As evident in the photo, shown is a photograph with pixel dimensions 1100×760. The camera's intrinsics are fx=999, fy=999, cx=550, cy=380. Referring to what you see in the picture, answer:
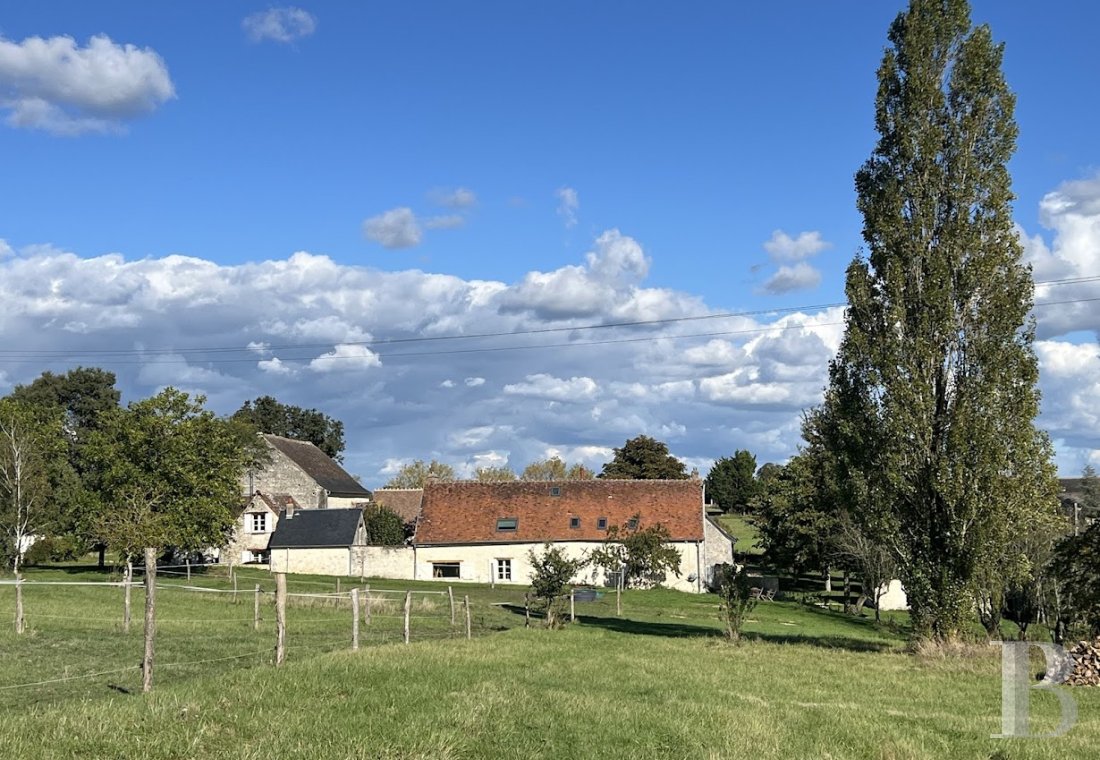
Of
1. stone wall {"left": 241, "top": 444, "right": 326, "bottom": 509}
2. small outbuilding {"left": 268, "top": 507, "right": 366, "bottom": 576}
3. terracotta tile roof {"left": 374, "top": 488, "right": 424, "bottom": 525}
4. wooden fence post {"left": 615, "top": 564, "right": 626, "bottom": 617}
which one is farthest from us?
terracotta tile roof {"left": 374, "top": 488, "right": 424, "bottom": 525}

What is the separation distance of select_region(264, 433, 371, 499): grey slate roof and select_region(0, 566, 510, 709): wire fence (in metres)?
35.0

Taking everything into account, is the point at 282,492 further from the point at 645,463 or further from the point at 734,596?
the point at 734,596

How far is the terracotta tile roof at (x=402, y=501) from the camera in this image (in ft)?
289

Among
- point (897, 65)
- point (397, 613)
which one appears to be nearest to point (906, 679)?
point (897, 65)

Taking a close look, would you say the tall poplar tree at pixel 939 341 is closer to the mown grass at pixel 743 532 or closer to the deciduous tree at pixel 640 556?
the deciduous tree at pixel 640 556

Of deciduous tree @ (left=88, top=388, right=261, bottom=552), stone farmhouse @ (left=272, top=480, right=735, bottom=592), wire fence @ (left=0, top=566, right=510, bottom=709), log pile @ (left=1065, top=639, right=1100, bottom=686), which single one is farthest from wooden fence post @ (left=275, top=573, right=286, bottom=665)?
stone farmhouse @ (left=272, top=480, right=735, bottom=592)

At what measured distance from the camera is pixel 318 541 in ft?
210

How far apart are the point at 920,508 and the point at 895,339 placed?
4.22 metres

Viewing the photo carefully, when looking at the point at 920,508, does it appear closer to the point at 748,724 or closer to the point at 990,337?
the point at 990,337

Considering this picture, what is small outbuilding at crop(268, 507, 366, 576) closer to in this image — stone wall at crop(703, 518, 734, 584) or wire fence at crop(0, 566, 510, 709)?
wire fence at crop(0, 566, 510, 709)

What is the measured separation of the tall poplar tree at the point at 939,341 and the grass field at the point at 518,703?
3.22m

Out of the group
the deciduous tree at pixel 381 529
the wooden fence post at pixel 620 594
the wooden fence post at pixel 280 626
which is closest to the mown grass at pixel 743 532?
the wooden fence post at pixel 620 594

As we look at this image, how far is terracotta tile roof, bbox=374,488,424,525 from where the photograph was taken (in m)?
88.0

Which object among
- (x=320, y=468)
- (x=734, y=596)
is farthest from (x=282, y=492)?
(x=734, y=596)
